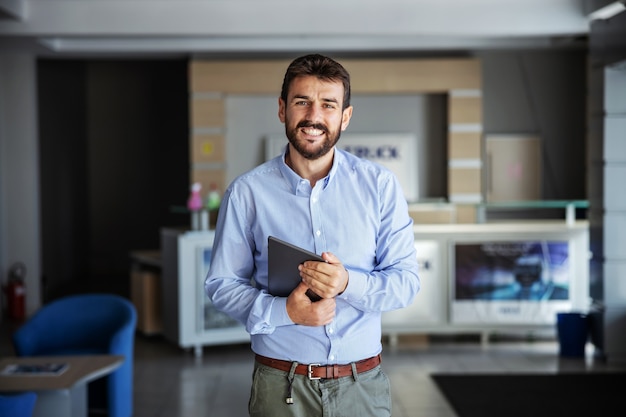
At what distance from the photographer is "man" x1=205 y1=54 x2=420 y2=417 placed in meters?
2.33

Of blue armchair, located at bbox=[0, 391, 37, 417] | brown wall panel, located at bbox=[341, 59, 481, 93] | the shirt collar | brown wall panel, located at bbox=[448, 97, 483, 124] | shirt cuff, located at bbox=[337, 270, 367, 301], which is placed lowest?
blue armchair, located at bbox=[0, 391, 37, 417]

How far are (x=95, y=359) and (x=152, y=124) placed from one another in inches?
442

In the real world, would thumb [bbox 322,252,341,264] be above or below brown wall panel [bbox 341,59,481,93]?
below

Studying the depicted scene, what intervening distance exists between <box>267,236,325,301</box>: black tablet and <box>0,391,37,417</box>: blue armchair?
170 centimetres

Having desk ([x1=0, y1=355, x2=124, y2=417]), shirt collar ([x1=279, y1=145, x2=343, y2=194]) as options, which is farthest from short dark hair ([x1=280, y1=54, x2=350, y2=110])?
desk ([x1=0, y1=355, x2=124, y2=417])

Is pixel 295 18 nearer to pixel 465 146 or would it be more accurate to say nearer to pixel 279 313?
pixel 465 146

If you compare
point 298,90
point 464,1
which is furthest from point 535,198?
point 298,90

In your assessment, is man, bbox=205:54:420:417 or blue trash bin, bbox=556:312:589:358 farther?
blue trash bin, bbox=556:312:589:358

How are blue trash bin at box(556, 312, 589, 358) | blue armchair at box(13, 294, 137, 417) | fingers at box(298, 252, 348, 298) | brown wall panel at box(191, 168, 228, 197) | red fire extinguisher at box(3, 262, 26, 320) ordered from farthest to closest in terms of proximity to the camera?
brown wall panel at box(191, 168, 228, 197), red fire extinguisher at box(3, 262, 26, 320), blue trash bin at box(556, 312, 589, 358), blue armchair at box(13, 294, 137, 417), fingers at box(298, 252, 348, 298)

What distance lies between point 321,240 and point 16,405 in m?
1.84

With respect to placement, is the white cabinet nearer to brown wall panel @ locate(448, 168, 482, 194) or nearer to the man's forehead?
brown wall panel @ locate(448, 168, 482, 194)

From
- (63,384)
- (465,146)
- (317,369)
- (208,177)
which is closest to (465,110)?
(465,146)

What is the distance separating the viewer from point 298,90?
2.32 meters

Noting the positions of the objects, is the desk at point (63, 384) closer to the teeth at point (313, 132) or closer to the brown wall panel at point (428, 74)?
the teeth at point (313, 132)
